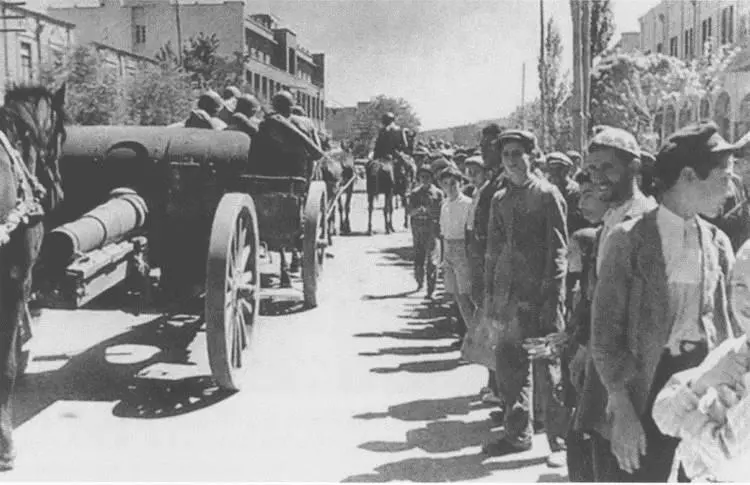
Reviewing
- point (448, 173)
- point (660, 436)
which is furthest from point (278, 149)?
point (660, 436)

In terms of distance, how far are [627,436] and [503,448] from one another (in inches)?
78.1

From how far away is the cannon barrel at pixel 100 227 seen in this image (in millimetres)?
4676

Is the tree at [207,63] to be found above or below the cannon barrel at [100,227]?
above

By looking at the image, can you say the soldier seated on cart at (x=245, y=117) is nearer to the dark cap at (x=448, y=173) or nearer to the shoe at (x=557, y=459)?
the dark cap at (x=448, y=173)

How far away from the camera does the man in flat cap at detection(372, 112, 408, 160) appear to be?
15344 millimetres

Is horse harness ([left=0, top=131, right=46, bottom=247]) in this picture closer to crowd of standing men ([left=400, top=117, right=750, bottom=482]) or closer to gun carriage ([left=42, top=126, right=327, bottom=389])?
gun carriage ([left=42, top=126, right=327, bottom=389])

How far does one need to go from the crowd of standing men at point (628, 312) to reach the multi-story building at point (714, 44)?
108 inches

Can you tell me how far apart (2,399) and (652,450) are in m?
2.94

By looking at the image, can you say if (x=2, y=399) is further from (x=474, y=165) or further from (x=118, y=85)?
(x=118, y=85)

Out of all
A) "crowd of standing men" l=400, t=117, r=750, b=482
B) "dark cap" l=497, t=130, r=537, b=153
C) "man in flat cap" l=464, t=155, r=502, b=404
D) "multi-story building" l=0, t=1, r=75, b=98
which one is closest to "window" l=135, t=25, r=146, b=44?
"multi-story building" l=0, t=1, r=75, b=98

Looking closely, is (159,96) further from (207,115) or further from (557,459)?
(557,459)

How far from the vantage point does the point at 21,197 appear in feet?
14.8

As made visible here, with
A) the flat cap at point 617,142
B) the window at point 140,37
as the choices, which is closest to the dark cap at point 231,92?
the flat cap at point 617,142

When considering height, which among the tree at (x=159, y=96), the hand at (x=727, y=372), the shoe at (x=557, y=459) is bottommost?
the shoe at (x=557, y=459)
